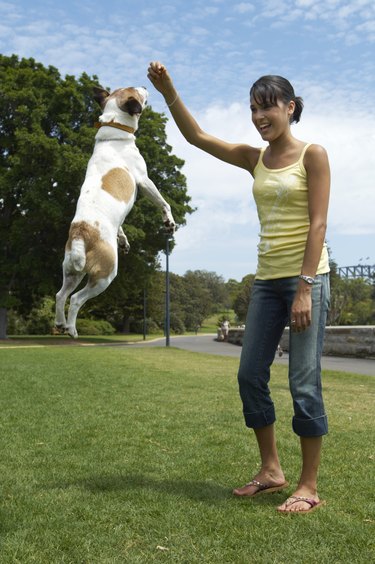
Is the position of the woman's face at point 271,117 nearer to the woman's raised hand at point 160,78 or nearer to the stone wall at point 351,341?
the woman's raised hand at point 160,78

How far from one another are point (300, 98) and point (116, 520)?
3030 millimetres

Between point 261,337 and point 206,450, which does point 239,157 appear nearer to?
point 261,337

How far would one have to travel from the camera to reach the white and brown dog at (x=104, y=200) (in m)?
2.31

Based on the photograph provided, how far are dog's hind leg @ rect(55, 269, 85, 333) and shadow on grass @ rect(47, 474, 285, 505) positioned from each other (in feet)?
7.44

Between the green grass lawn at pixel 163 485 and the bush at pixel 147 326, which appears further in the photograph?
the bush at pixel 147 326

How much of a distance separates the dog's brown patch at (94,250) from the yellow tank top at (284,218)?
1.78 metres

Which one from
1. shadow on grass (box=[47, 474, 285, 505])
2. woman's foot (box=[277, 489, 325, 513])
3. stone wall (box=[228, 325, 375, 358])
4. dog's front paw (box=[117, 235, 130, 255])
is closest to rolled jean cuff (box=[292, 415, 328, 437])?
woman's foot (box=[277, 489, 325, 513])

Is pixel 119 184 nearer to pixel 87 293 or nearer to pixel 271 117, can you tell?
pixel 87 293

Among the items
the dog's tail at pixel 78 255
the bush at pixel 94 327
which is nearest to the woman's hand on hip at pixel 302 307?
the dog's tail at pixel 78 255

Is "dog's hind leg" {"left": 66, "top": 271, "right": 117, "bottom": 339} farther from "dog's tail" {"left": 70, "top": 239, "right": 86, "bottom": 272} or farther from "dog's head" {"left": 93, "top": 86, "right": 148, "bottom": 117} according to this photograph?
"dog's head" {"left": 93, "top": 86, "right": 148, "bottom": 117}

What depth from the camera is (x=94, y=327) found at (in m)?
50.8

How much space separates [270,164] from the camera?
3.95m

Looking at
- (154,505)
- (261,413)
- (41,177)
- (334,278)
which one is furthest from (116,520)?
(334,278)

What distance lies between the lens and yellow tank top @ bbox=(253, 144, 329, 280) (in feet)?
12.4
